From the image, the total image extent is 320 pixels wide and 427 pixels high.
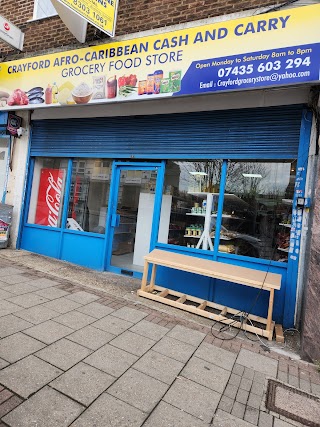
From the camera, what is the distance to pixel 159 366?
3.12 metres

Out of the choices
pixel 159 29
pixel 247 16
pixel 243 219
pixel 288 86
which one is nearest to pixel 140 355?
pixel 243 219

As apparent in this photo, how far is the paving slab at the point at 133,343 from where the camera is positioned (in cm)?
337

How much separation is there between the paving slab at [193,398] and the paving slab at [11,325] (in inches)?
73.2

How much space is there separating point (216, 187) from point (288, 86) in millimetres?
2001

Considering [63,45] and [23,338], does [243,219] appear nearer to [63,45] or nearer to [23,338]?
[23,338]

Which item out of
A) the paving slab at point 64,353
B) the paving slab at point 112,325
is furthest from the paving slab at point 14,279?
the paving slab at point 64,353

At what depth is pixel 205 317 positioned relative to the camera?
4.59 meters

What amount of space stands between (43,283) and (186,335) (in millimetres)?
2714

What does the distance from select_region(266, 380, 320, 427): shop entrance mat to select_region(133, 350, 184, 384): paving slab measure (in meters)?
0.90

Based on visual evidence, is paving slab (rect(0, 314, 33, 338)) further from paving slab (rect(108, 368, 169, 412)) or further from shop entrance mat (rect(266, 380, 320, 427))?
shop entrance mat (rect(266, 380, 320, 427))

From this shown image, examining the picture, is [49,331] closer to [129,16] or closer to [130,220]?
[130,220]

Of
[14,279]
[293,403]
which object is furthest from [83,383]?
[14,279]

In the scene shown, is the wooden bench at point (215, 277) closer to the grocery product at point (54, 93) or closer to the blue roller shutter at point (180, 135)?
the blue roller shutter at point (180, 135)

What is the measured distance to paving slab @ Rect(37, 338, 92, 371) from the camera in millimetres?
2920
